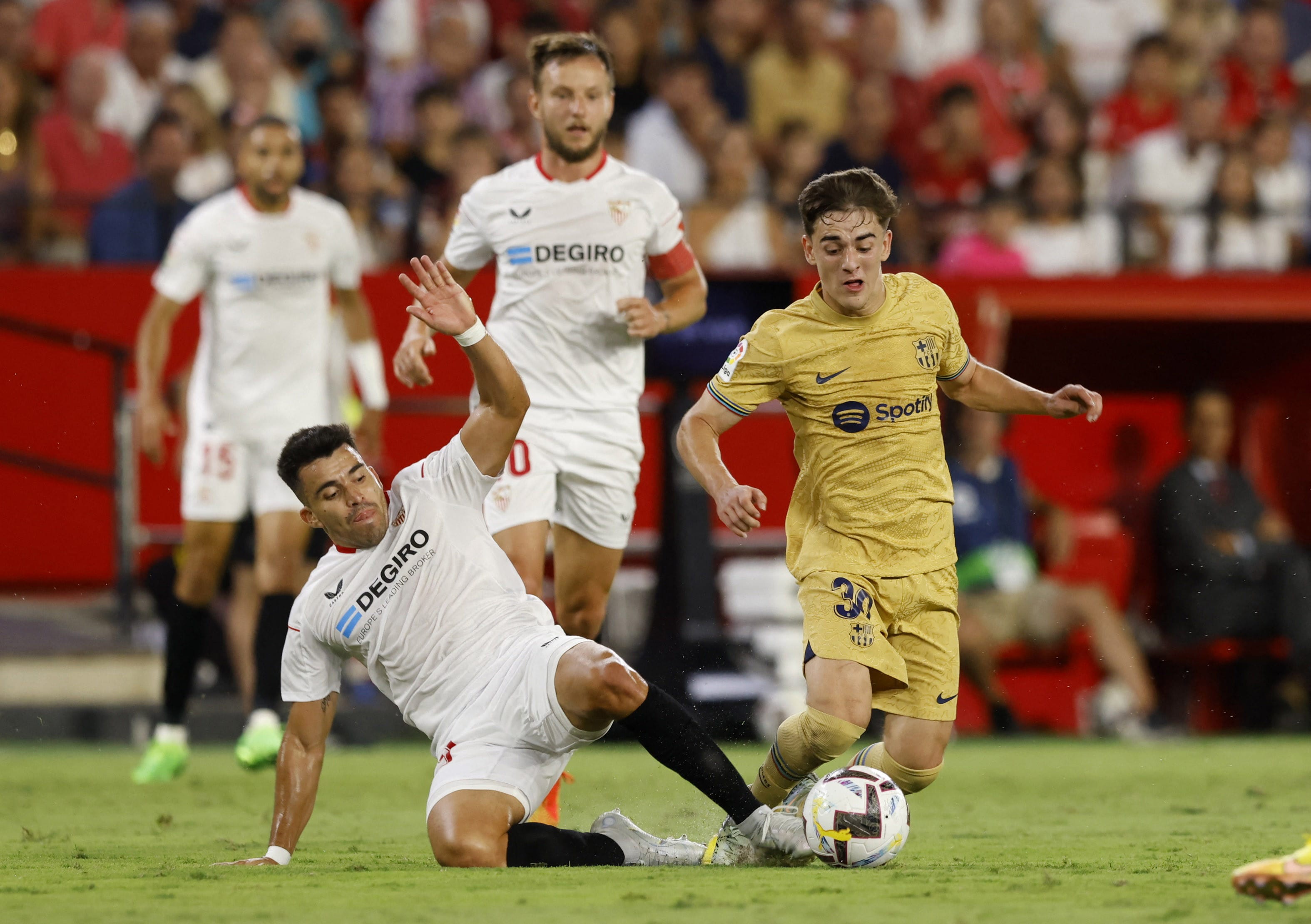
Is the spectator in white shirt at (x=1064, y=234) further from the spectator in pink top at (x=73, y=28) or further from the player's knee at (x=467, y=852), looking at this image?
the player's knee at (x=467, y=852)

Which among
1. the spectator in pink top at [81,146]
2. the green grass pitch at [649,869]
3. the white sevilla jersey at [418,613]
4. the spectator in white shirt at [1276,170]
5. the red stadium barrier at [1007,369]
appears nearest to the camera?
the green grass pitch at [649,869]

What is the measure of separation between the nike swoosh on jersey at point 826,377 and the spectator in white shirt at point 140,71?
8115 millimetres

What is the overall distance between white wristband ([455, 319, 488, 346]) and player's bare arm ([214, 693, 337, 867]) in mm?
1174

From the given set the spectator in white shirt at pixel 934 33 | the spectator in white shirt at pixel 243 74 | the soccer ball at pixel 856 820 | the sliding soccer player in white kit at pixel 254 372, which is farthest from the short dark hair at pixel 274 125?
the spectator in white shirt at pixel 934 33

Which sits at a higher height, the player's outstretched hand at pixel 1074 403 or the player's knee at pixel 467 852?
the player's outstretched hand at pixel 1074 403

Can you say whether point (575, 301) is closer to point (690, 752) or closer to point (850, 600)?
point (850, 600)

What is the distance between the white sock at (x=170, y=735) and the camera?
854 cm

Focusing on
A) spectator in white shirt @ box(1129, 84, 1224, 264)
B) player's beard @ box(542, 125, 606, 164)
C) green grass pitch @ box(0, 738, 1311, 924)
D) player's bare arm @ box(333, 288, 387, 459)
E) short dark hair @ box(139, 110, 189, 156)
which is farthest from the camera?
spectator in white shirt @ box(1129, 84, 1224, 264)

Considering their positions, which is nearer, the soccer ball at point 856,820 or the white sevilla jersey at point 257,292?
the soccer ball at point 856,820

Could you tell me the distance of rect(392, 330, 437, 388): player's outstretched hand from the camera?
664 centimetres

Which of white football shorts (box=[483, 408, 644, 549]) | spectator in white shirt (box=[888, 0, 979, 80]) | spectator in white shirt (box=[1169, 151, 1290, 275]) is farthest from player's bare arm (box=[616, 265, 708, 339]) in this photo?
spectator in white shirt (box=[888, 0, 979, 80])

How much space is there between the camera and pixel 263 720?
8.38m

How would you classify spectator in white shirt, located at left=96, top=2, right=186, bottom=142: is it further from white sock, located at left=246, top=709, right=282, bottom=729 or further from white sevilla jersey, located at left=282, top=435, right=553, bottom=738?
white sevilla jersey, located at left=282, top=435, right=553, bottom=738

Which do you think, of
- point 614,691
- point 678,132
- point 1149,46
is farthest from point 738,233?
point 614,691
